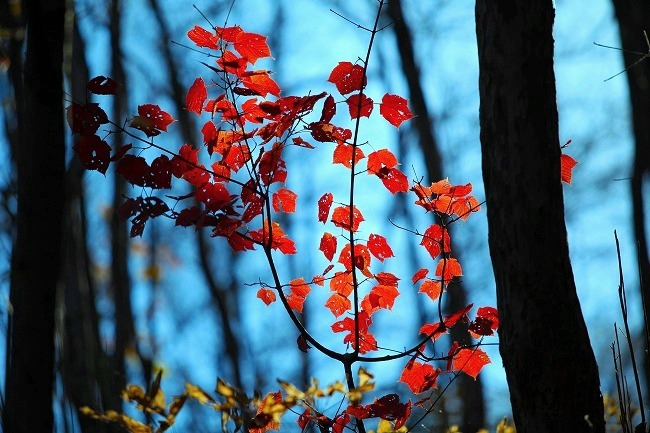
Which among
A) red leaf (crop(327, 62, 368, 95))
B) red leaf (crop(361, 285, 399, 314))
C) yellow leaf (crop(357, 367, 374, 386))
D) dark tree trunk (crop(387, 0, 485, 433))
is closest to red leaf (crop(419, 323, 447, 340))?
red leaf (crop(361, 285, 399, 314))

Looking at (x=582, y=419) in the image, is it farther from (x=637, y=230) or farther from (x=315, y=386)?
(x=637, y=230)

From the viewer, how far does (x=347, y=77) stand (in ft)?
6.53

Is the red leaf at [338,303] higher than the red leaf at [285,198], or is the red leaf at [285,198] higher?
the red leaf at [285,198]

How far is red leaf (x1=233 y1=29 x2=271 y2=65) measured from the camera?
6.59 feet

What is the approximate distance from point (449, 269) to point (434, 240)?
0.10 meters

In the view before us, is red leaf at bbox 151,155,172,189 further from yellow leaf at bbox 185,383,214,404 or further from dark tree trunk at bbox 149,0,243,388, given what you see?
dark tree trunk at bbox 149,0,243,388

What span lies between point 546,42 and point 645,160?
11.5ft

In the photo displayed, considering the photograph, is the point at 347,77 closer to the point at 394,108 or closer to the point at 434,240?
the point at 394,108

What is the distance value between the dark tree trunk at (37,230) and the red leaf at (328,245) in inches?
29.4

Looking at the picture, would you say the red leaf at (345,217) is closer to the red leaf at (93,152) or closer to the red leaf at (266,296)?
the red leaf at (266,296)

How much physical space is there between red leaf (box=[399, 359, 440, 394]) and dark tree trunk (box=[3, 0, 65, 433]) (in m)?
1.01

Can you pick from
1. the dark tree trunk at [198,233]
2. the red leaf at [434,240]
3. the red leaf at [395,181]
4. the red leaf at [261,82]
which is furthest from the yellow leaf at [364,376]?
the dark tree trunk at [198,233]

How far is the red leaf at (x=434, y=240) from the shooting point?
2170 mm

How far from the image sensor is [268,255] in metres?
2.05
